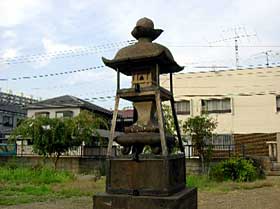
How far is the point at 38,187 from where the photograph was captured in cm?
1354

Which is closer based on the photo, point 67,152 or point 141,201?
point 141,201

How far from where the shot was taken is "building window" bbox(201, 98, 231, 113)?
27906 millimetres

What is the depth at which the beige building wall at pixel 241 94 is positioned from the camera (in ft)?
87.7

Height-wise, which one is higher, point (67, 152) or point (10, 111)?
point (10, 111)

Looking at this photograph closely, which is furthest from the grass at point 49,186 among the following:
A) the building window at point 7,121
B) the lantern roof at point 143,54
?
the building window at point 7,121

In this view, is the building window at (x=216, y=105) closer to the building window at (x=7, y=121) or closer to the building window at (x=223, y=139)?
the building window at (x=223, y=139)

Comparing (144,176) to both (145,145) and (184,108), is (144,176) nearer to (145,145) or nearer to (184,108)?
(145,145)

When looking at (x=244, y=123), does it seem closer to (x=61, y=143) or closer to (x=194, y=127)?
(x=194, y=127)

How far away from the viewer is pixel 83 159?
21.2 metres

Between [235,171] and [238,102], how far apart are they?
1260cm

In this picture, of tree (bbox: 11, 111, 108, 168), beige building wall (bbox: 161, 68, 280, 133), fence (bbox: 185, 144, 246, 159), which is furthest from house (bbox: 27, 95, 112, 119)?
fence (bbox: 185, 144, 246, 159)

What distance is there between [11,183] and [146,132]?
1057 cm

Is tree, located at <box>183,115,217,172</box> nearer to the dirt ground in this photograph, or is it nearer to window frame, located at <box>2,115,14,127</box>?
the dirt ground

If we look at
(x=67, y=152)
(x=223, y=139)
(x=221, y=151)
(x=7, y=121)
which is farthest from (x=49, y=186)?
(x=7, y=121)
